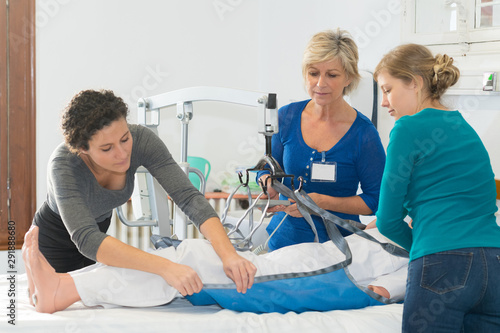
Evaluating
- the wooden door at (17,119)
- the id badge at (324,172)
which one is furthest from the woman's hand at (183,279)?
the wooden door at (17,119)

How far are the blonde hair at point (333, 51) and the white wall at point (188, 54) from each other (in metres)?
1.01

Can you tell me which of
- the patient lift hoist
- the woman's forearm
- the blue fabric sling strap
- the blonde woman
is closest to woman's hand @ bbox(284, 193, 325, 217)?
the blonde woman

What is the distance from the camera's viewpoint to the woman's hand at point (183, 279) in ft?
4.82

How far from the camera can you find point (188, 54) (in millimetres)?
3691

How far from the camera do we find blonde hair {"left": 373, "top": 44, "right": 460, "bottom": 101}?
1379 mm

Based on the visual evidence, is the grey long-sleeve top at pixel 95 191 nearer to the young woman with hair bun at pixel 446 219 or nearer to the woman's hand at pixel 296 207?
the woman's hand at pixel 296 207

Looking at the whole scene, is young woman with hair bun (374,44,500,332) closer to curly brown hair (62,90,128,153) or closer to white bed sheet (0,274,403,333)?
white bed sheet (0,274,403,333)

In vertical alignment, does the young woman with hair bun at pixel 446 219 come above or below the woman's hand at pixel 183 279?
above

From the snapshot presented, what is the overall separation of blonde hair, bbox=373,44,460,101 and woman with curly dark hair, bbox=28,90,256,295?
650 millimetres

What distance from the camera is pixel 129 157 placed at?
1617 mm

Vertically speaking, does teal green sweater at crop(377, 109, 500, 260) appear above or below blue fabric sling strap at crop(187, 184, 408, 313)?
above

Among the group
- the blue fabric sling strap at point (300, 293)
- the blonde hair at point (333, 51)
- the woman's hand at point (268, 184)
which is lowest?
the blue fabric sling strap at point (300, 293)

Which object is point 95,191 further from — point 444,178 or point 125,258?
point 444,178

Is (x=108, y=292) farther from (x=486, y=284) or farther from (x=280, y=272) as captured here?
(x=486, y=284)
